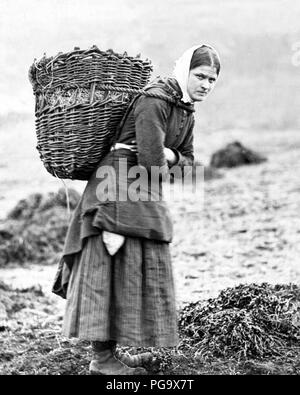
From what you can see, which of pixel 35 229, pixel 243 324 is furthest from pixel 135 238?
pixel 35 229

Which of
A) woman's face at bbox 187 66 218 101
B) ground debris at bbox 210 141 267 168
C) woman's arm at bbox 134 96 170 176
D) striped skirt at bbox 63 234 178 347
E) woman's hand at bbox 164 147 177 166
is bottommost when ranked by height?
striped skirt at bbox 63 234 178 347

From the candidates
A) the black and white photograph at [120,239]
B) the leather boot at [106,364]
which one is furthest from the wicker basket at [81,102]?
the leather boot at [106,364]

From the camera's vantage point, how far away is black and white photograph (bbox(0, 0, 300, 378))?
10.2 ft

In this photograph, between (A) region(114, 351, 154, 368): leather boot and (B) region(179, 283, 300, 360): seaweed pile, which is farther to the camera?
(B) region(179, 283, 300, 360): seaweed pile

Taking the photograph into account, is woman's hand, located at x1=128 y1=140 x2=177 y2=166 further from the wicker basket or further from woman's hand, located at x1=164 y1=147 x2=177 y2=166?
the wicker basket

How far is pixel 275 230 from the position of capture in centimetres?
762

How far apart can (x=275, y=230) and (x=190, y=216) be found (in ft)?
4.32

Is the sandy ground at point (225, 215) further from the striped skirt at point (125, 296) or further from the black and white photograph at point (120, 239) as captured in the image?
the striped skirt at point (125, 296)

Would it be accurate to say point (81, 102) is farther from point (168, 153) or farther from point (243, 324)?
point (243, 324)

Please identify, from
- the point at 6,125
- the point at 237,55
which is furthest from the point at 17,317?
the point at 237,55

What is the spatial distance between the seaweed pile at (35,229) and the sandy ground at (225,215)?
21 centimetres

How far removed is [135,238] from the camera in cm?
314

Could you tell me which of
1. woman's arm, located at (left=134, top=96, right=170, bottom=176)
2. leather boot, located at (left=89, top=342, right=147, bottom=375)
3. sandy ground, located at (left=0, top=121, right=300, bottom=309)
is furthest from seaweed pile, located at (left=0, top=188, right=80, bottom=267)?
woman's arm, located at (left=134, top=96, right=170, bottom=176)

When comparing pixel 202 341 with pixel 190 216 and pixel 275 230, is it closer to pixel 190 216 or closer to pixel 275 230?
pixel 275 230
